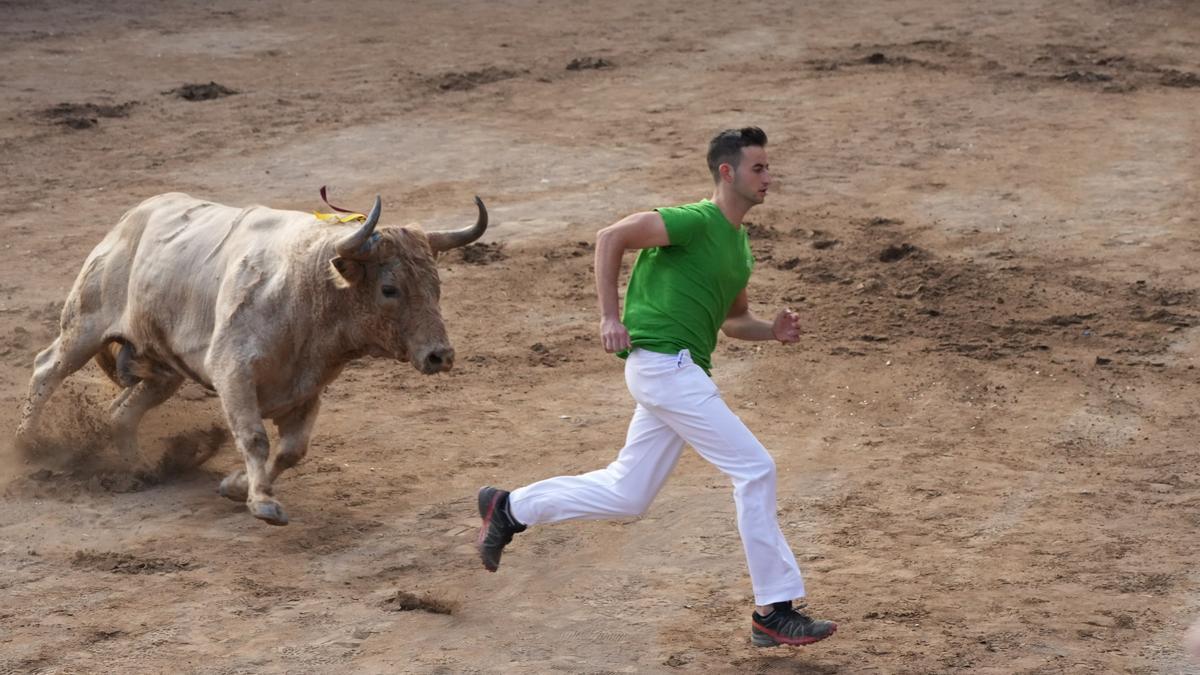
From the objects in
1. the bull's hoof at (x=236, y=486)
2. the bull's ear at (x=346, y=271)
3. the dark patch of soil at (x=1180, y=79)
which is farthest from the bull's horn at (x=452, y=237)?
the dark patch of soil at (x=1180, y=79)

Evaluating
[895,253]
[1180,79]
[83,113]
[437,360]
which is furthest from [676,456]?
[1180,79]

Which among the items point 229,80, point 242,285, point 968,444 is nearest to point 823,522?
point 968,444

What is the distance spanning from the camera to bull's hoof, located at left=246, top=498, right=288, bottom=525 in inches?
339

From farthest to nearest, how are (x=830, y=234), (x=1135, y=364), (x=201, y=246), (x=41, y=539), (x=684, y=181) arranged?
1. (x=684, y=181)
2. (x=830, y=234)
3. (x=1135, y=364)
4. (x=201, y=246)
5. (x=41, y=539)

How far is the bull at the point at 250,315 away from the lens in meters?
8.95

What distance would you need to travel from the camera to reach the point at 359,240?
8.77 m

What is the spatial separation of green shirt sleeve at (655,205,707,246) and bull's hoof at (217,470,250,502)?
9.85 ft

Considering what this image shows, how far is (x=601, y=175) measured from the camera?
51.7 ft

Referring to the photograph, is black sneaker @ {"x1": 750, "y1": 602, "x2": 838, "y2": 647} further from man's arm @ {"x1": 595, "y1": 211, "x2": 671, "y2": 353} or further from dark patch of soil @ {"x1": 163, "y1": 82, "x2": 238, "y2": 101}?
dark patch of soil @ {"x1": 163, "y1": 82, "x2": 238, "y2": 101}

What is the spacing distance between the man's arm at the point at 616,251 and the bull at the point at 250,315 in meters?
1.86

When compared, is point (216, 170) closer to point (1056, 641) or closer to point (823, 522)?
point (823, 522)

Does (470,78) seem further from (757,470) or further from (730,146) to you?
(757,470)

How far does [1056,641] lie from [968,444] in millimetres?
2871

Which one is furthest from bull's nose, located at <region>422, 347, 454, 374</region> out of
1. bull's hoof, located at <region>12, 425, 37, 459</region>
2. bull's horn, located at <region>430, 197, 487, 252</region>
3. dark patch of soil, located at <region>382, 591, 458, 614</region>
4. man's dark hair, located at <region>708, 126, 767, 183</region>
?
bull's hoof, located at <region>12, 425, 37, 459</region>
